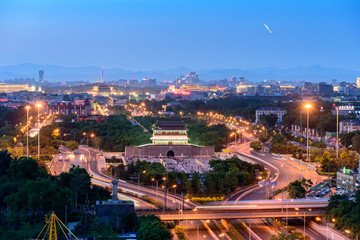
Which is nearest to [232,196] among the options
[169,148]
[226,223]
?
[226,223]

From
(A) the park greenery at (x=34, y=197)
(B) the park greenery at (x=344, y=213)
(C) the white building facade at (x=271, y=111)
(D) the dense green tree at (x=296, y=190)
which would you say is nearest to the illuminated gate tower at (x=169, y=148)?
(D) the dense green tree at (x=296, y=190)

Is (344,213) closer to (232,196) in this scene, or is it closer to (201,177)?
(232,196)

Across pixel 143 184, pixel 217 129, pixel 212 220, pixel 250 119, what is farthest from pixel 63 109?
pixel 212 220

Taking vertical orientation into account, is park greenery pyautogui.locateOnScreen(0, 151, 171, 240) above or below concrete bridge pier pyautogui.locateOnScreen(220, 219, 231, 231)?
above

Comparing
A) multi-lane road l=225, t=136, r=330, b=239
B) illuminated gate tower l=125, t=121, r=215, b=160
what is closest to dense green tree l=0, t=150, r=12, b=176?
illuminated gate tower l=125, t=121, r=215, b=160

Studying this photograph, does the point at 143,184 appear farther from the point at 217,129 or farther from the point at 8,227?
the point at 217,129

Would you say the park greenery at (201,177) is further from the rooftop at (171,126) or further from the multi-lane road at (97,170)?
the rooftop at (171,126)

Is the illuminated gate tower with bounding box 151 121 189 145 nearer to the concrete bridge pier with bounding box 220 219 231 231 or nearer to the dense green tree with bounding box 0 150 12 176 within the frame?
the dense green tree with bounding box 0 150 12 176

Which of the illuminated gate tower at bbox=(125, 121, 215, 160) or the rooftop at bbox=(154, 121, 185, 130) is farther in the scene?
the rooftop at bbox=(154, 121, 185, 130)
